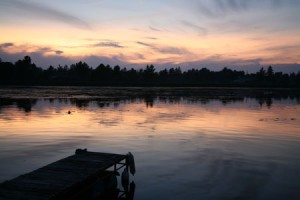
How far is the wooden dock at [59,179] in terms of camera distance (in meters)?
8.84

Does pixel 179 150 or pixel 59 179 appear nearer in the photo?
pixel 59 179


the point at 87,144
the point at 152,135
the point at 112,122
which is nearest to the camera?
the point at 87,144

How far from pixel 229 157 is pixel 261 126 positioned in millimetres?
13996

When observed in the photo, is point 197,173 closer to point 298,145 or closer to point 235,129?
→ point 298,145

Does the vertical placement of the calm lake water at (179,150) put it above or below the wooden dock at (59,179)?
below

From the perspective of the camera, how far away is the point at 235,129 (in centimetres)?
2859

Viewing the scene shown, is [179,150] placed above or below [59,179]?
below

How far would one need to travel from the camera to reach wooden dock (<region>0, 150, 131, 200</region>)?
8.84 m

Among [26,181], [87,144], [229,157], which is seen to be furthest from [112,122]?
[26,181]

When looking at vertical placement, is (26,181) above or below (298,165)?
above

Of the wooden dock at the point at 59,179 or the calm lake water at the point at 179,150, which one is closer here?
the wooden dock at the point at 59,179

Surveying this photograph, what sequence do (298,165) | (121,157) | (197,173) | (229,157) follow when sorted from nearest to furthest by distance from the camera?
(121,157) < (197,173) < (298,165) < (229,157)

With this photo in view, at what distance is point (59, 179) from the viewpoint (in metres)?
10.2

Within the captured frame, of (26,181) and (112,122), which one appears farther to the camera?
(112,122)
